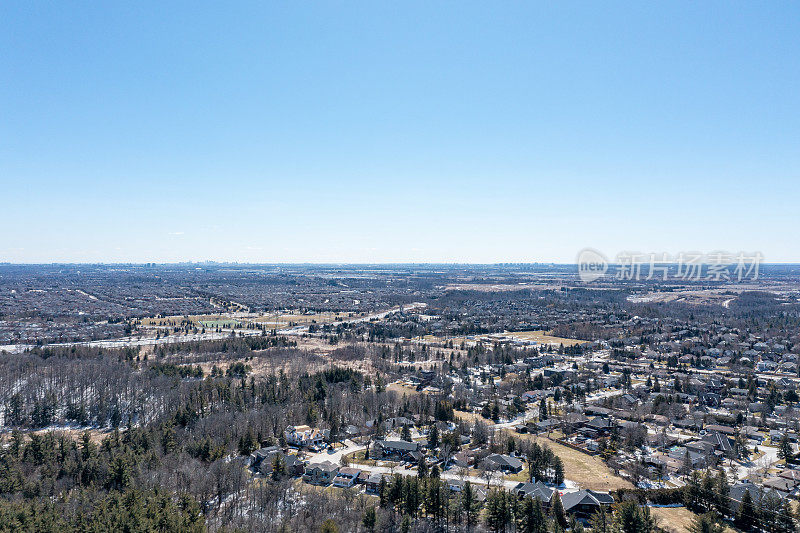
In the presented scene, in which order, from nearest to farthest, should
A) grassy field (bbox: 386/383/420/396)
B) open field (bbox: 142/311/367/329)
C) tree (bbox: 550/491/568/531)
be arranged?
tree (bbox: 550/491/568/531) < grassy field (bbox: 386/383/420/396) < open field (bbox: 142/311/367/329)

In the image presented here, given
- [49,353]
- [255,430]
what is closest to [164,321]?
[49,353]

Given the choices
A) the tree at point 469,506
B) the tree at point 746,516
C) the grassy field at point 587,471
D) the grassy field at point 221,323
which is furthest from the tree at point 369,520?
the grassy field at point 221,323

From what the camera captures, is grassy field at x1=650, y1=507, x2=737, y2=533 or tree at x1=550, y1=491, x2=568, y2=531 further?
tree at x1=550, y1=491, x2=568, y2=531

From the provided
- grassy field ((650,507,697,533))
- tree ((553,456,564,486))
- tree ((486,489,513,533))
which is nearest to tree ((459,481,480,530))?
tree ((486,489,513,533))

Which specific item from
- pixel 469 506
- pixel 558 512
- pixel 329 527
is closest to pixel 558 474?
pixel 558 512

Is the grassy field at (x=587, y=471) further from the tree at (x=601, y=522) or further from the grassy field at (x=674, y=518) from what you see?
the tree at (x=601, y=522)

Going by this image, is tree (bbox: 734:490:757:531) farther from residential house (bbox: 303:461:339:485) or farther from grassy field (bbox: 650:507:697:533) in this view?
residential house (bbox: 303:461:339:485)

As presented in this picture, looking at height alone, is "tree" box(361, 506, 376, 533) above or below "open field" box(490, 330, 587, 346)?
above

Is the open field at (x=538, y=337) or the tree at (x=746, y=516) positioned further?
the open field at (x=538, y=337)
